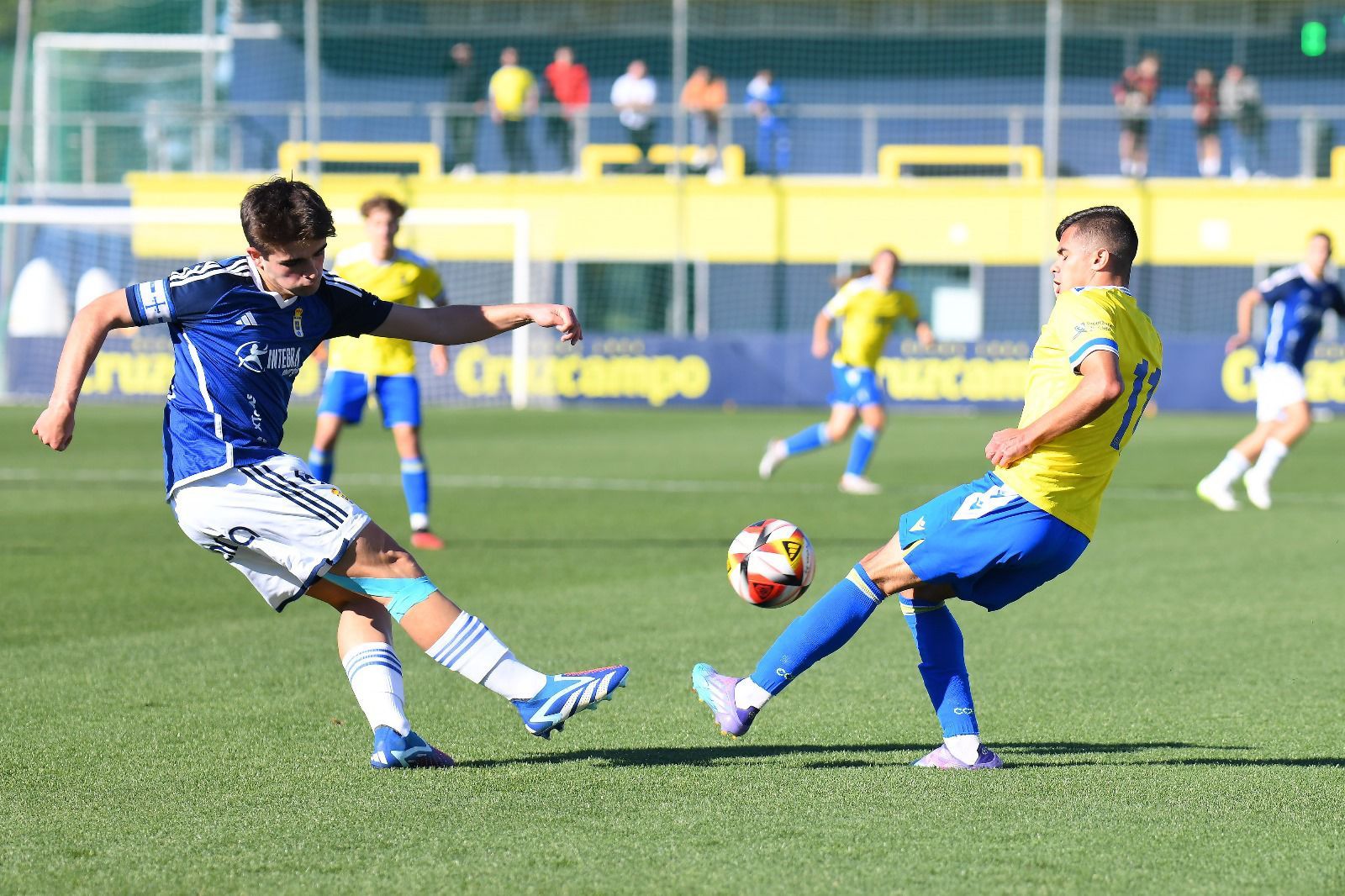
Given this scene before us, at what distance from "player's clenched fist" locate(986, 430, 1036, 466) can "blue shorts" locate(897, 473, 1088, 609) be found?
0.27 m

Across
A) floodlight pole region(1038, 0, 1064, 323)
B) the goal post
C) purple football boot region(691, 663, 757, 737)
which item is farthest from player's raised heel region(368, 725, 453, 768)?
floodlight pole region(1038, 0, 1064, 323)

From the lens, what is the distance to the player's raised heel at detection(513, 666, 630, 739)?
5.06m

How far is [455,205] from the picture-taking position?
30.4 meters

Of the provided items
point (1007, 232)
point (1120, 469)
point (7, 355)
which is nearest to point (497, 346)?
point (7, 355)

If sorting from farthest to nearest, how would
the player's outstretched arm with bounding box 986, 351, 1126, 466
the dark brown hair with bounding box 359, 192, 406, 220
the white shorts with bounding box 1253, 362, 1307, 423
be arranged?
the white shorts with bounding box 1253, 362, 1307, 423
the dark brown hair with bounding box 359, 192, 406, 220
the player's outstretched arm with bounding box 986, 351, 1126, 466

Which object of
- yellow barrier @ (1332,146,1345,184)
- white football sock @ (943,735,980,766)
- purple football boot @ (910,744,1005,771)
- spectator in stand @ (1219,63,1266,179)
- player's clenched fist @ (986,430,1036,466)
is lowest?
purple football boot @ (910,744,1005,771)

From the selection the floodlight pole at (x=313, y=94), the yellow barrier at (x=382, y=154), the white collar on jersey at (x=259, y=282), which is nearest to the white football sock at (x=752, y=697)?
the white collar on jersey at (x=259, y=282)

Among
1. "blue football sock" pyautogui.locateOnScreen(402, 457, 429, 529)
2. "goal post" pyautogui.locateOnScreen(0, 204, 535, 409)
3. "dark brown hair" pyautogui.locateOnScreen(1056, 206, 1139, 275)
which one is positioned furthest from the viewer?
"goal post" pyautogui.locateOnScreen(0, 204, 535, 409)

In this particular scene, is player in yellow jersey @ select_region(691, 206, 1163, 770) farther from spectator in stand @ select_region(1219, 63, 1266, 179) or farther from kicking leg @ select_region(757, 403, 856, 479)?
spectator in stand @ select_region(1219, 63, 1266, 179)

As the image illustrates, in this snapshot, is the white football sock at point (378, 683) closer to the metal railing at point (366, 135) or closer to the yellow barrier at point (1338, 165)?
the metal railing at point (366, 135)

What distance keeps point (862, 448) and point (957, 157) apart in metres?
17.1

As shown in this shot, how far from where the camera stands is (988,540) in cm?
487

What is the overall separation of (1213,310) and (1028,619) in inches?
929

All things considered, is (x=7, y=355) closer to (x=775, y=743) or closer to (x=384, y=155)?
(x=384, y=155)
